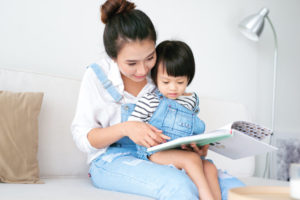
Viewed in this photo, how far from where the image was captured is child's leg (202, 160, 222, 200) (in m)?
1.35

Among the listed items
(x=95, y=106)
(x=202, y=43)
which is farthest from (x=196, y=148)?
(x=202, y=43)

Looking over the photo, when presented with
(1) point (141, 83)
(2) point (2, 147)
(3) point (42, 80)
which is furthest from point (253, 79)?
(2) point (2, 147)

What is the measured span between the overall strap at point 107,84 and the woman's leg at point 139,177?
22 cm

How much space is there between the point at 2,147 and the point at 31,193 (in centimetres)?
31

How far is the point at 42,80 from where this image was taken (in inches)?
69.4

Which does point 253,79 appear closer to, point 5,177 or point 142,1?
point 142,1

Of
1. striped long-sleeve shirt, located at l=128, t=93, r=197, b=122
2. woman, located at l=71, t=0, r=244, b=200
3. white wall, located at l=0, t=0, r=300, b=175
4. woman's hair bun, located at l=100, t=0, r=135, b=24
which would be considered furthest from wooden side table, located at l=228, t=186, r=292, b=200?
white wall, located at l=0, t=0, r=300, b=175

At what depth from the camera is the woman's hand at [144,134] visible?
1.31 metres

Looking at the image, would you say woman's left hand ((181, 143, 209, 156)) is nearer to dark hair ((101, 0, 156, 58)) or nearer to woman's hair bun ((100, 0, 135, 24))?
dark hair ((101, 0, 156, 58))

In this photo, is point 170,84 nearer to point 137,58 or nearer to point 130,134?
point 137,58

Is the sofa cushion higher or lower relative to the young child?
lower

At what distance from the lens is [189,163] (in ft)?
4.40

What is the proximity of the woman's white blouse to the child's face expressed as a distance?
128 mm

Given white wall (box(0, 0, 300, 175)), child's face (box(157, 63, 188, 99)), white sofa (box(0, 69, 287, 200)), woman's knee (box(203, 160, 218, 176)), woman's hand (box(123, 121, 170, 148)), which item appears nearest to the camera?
woman's hand (box(123, 121, 170, 148))
